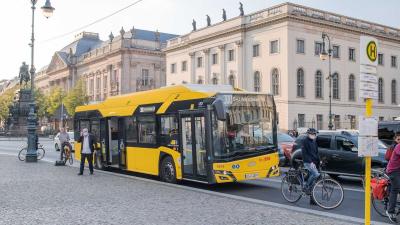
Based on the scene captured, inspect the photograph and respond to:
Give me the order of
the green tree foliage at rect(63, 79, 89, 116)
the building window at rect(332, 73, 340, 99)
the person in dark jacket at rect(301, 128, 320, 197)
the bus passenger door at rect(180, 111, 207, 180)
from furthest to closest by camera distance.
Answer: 1. the green tree foliage at rect(63, 79, 89, 116)
2. the building window at rect(332, 73, 340, 99)
3. the bus passenger door at rect(180, 111, 207, 180)
4. the person in dark jacket at rect(301, 128, 320, 197)

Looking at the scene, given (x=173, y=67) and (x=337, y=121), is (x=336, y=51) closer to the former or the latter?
(x=337, y=121)

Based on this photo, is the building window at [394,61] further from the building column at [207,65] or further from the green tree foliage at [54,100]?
the green tree foliage at [54,100]

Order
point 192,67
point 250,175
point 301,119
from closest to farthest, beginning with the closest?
point 250,175, point 301,119, point 192,67

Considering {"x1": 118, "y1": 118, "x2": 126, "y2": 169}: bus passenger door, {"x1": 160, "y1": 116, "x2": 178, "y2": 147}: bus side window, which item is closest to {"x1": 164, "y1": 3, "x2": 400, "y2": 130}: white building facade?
{"x1": 118, "y1": 118, "x2": 126, "y2": 169}: bus passenger door

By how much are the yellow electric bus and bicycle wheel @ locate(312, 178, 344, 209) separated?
2.77m

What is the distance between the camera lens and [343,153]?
52.5ft

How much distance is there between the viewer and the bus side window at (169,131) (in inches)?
598

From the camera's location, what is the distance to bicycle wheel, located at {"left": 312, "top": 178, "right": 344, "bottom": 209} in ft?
35.7

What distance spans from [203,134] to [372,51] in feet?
23.9

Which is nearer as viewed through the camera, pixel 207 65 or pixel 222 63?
pixel 222 63

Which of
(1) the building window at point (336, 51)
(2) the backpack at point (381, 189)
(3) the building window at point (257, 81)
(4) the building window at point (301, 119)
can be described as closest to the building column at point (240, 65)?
(3) the building window at point (257, 81)

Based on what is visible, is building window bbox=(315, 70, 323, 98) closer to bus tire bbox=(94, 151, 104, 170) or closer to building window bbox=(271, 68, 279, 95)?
building window bbox=(271, 68, 279, 95)

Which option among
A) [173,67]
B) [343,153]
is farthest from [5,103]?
[343,153]

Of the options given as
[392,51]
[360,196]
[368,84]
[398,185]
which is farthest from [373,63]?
[392,51]
